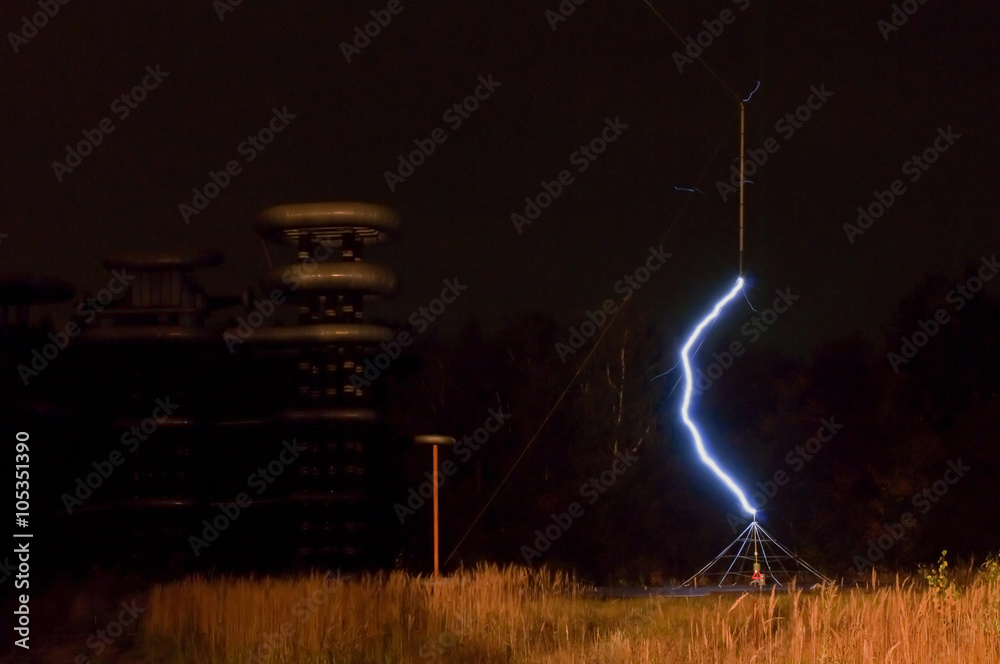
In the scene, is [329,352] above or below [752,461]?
above

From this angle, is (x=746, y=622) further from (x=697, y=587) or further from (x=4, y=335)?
(x=4, y=335)

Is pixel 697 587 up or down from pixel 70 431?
down

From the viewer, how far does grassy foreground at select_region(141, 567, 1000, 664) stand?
9.46 metres

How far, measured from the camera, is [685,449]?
2494 centimetres

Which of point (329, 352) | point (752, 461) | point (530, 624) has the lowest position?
point (530, 624)

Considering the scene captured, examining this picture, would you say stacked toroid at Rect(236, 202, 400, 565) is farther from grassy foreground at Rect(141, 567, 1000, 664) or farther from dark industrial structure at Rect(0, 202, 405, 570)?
grassy foreground at Rect(141, 567, 1000, 664)

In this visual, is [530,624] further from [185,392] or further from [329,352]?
[185,392]

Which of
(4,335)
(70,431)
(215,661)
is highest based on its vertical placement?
(4,335)

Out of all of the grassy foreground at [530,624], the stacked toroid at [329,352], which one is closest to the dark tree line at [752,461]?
the stacked toroid at [329,352]

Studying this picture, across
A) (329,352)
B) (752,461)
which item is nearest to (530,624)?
(329,352)

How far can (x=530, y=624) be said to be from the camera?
1216cm

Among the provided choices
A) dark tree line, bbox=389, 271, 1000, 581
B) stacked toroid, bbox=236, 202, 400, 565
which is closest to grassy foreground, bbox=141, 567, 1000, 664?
stacked toroid, bbox=236, 202, 400, 565

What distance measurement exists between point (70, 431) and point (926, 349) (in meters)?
16.7

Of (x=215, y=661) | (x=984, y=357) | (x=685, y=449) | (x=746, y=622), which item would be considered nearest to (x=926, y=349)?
(x=984, y=357)
